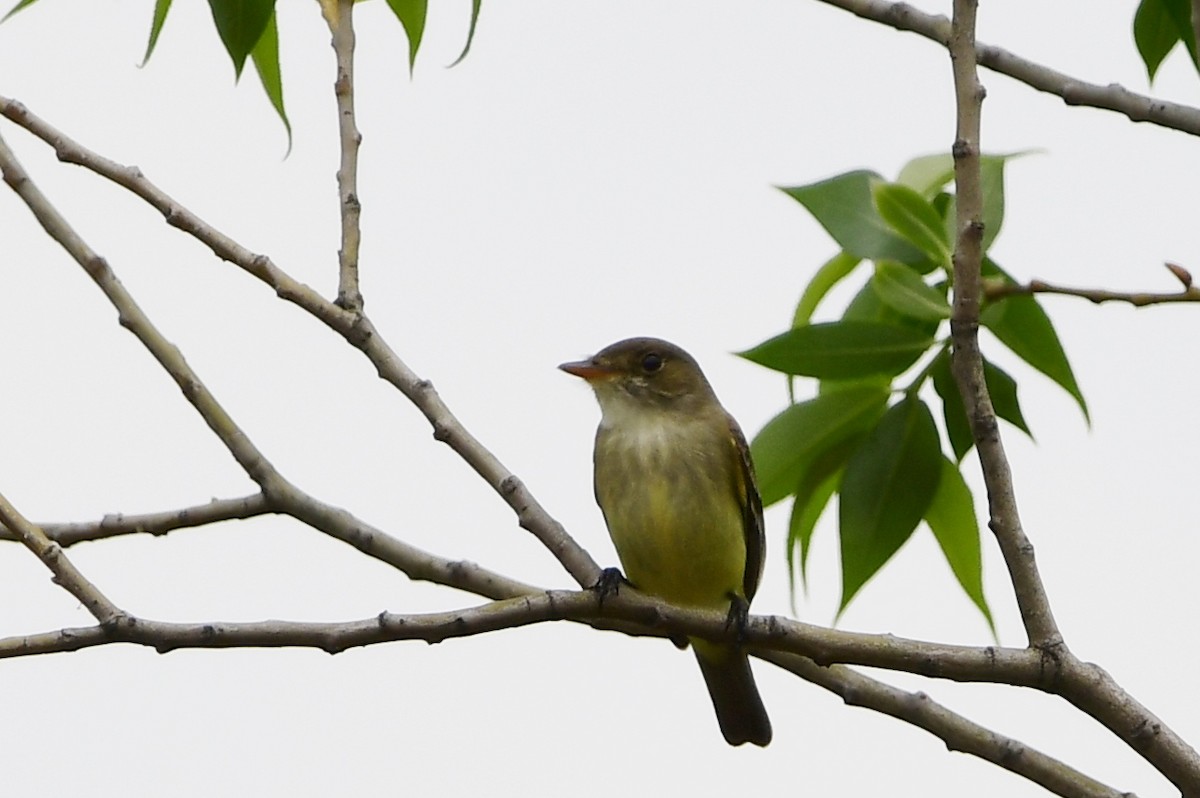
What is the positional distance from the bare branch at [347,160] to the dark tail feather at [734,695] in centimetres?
185

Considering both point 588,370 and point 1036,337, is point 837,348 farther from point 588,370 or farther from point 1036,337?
point 588,370

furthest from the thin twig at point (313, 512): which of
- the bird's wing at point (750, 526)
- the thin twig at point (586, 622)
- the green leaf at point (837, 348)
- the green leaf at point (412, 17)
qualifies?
the bird's wing at point (750, 526)

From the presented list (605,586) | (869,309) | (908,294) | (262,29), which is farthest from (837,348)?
(262,29)

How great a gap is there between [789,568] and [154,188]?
4.67 ft

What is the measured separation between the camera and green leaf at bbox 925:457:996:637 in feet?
10.3

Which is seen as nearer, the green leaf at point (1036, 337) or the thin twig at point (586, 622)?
the thin twig at point (586, 622)

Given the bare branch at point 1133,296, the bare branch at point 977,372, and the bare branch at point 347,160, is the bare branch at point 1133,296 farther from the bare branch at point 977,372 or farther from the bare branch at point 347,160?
the bare branch at point 347,160

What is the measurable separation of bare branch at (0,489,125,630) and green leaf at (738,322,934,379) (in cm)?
120

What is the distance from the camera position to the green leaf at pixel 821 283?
3.35m

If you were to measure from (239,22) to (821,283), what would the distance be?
1363 mm

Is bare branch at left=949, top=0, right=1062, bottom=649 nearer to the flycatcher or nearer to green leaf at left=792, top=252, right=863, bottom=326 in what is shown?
green leaf at left=792, top=252, right=863, bottom=326

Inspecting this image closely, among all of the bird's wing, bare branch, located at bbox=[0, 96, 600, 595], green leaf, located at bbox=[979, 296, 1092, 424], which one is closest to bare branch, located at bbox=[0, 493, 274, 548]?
bare branch, located at bbox=[0, 96, 600, 595]

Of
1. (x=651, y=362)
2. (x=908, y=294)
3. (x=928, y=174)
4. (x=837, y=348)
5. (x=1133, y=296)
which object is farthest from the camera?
(x=651, y=362)

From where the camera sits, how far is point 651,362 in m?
4.50
